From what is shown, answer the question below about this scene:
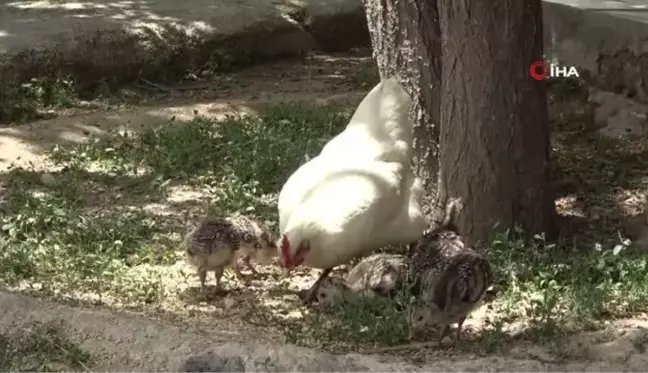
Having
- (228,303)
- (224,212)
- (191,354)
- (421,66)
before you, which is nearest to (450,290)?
(191,354)

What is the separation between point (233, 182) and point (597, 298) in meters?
2.89

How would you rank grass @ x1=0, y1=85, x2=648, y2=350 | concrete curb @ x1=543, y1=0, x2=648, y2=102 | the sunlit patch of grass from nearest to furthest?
1. grass @ x1=0, y1=85, x2=648, y2=350
2. the sunlit patch of grass
3. concrete curb @ x1=543, y1=0, x2=648, y2=102

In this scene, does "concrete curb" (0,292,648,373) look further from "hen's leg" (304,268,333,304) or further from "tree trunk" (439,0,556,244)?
"tree trunk" (439,0,556,244)

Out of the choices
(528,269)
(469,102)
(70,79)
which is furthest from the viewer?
(70,79)

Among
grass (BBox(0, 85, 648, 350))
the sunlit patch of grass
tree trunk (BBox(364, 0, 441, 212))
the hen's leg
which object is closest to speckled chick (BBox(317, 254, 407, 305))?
the hen's leg

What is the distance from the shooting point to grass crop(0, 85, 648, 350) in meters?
5.75

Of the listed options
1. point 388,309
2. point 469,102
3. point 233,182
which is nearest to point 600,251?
point 469,102

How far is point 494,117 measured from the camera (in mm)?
6633

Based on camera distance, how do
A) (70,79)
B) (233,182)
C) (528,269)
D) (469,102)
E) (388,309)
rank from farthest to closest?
1. (70,79)
2. (233,182)
3. (469,102)
4. (528,269)
5. (388,309)

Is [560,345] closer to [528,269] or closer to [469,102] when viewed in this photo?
[528,269]

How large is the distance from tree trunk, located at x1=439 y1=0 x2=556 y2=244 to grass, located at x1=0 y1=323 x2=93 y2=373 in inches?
98.7

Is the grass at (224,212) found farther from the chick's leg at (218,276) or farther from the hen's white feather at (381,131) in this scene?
the hen's white feather at (381,131)

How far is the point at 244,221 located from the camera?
21.1 feet

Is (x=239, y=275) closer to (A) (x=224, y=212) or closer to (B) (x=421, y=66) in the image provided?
(A) (x=224, y=212)
